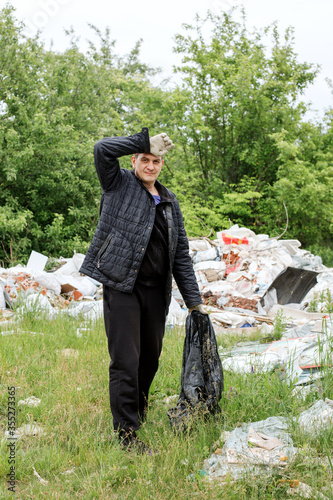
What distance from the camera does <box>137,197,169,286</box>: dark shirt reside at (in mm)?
3043

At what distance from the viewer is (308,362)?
3891mm

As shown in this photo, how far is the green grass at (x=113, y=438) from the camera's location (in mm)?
2373

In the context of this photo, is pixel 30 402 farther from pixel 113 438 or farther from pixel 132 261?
pixel 132 261

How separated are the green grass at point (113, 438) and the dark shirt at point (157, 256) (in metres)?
0.94

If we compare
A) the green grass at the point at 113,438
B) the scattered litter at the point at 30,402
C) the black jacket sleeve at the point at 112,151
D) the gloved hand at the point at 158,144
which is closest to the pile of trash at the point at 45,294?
the green grass at the point at 113,438

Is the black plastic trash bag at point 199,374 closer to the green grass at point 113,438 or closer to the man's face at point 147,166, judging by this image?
the green grass at point 113,438

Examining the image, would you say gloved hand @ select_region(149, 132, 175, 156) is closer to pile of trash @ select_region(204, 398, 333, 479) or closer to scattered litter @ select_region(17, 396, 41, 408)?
pile of trash @ select_region(204, 398, 333, 479)

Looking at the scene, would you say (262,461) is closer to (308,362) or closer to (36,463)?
(36,463)

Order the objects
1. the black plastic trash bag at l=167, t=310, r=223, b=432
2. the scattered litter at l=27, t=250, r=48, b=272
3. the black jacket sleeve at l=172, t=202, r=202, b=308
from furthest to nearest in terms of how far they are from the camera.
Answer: the scattered litter at l=27, t=250, r=48, b=272
the black jacket sleeve at l=172, t=202, r=202, b=308
the black plastic trash bag at l=167, t=310, r=223, b=432

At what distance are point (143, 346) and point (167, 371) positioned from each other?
1.15 metres

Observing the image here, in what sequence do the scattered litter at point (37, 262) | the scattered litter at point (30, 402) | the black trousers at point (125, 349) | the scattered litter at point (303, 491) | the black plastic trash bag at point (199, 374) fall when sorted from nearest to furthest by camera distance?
the scattered litter at point (303, 491) < the black trousers at point (125, 349) < the black plastic trash bag at point (199, 374) < the scattered litter at point (30, 402) < the scattered litter at point (37, 262)

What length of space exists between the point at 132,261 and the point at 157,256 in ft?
0.73

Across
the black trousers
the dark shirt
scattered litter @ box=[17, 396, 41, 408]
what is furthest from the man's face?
scattered litter @ box=[17, 396, 41, 408]

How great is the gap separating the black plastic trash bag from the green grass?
4.4 inches
